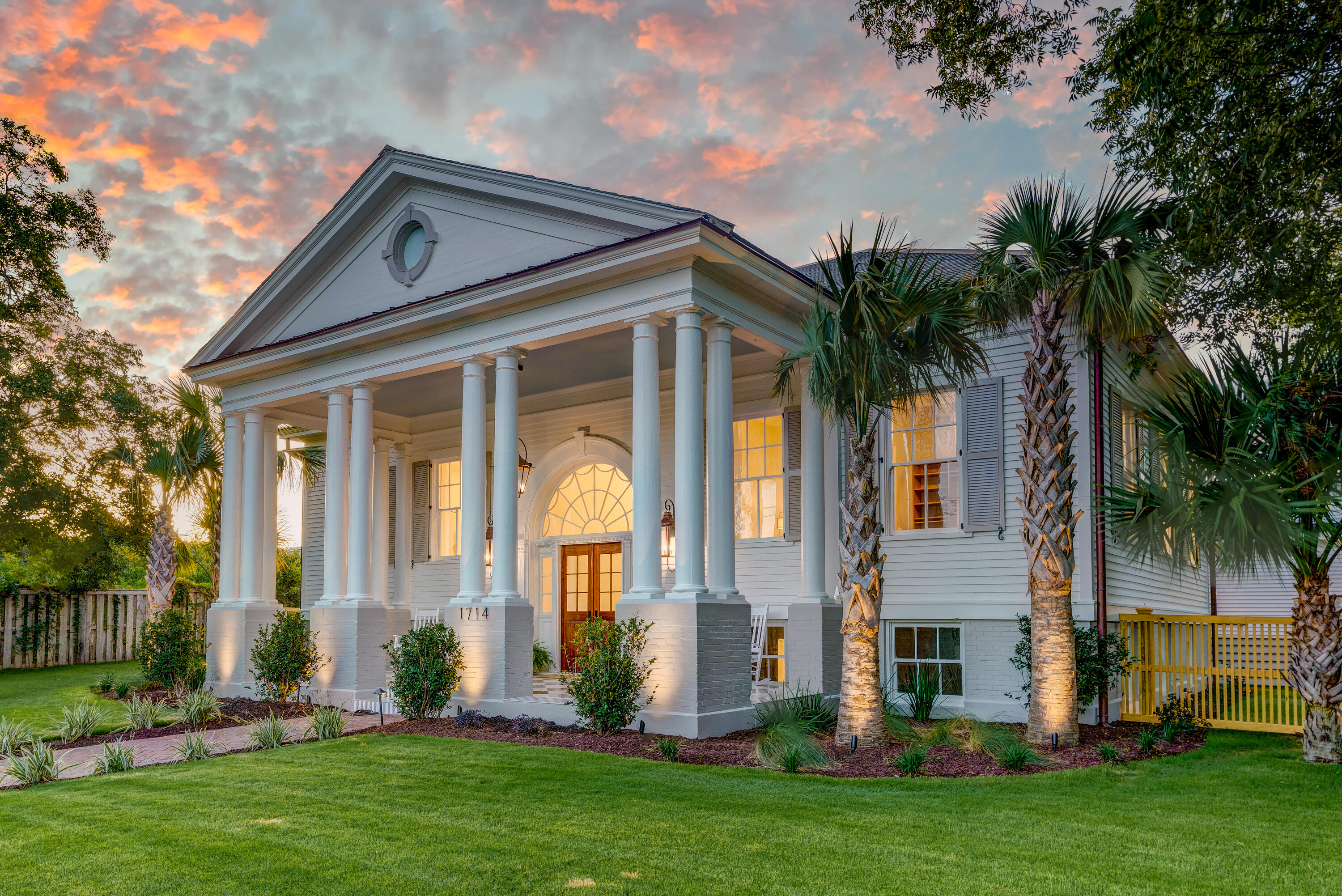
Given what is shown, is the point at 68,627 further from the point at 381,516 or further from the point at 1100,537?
the point at 1100,537

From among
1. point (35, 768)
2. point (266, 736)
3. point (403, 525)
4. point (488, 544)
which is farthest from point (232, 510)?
point (35, 768)

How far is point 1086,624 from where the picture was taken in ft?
37.1

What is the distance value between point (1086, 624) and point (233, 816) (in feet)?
30.7

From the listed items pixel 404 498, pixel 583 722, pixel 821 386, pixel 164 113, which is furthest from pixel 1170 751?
pixel 164 113

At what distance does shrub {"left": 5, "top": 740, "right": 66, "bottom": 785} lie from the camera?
7828 millimetres

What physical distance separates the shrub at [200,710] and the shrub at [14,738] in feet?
5.15

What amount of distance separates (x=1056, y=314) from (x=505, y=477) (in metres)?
6.63

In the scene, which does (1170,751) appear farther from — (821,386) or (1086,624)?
(821,386)

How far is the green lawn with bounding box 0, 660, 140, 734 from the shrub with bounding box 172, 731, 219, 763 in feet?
9.13

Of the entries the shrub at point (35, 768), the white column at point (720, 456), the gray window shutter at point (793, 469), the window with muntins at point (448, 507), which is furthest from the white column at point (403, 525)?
the shrub at point (35, 768)

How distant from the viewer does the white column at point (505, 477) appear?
11.6 metres

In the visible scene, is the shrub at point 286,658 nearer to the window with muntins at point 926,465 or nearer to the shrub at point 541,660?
the shrub at point 541,660

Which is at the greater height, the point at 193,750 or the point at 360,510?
the point at 360,510

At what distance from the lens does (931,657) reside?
12602 millimetres
